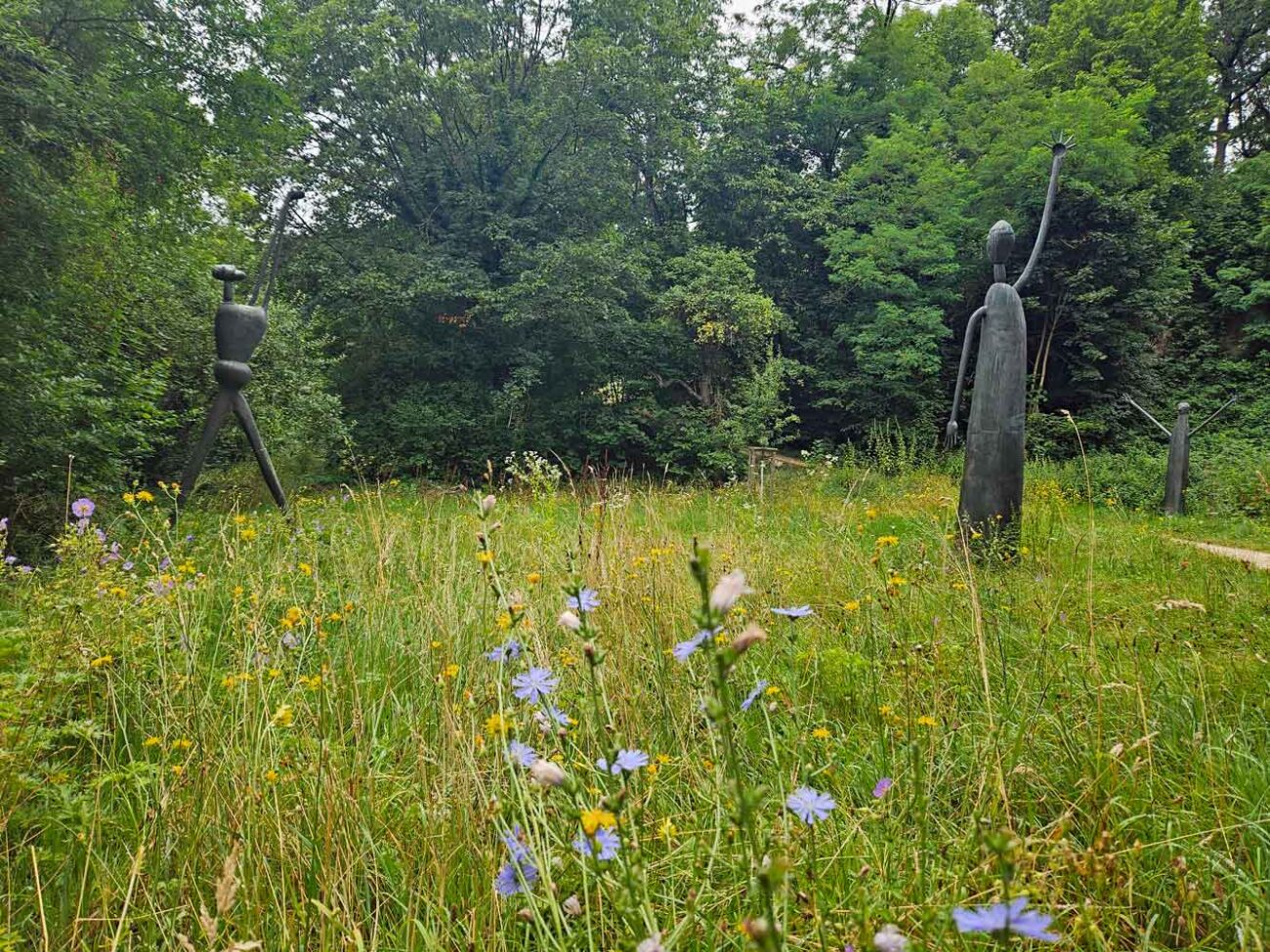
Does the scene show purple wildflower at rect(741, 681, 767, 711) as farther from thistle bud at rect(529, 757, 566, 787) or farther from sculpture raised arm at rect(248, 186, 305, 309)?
sculpture raised arm at rect(248, 186, 305, 309)

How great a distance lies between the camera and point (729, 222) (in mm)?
13953

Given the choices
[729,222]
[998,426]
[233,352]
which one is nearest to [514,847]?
[998,426]

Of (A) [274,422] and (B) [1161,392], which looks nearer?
(A) [274,422]

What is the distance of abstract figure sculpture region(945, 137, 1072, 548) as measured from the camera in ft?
11.6

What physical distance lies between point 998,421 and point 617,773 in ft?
12.1

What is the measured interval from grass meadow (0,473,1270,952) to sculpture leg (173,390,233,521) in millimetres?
1213

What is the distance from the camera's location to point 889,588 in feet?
6.71

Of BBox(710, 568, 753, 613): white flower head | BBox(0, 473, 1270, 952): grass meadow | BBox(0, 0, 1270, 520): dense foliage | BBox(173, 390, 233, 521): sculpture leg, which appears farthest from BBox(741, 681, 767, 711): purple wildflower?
BBox(0, 0, 1270, 520): dense foliage

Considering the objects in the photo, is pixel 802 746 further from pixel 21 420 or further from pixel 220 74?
pixel 220 74

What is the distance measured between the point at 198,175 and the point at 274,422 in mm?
2570

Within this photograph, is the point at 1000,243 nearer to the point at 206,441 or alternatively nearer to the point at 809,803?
the point at 809,803

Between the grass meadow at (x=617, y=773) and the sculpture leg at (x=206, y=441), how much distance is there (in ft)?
3.98

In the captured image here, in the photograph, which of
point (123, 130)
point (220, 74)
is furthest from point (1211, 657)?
point (220, 74)

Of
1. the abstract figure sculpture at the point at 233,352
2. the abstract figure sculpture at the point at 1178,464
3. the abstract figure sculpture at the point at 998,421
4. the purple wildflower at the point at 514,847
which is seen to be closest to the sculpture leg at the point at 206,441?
the abstract figure sculpture at the point at 233,352
